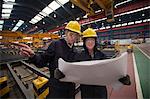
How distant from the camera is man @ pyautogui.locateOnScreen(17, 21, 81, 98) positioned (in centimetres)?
190

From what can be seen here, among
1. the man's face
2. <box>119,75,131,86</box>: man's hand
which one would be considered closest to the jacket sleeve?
the man's face

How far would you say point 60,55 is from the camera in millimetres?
1889

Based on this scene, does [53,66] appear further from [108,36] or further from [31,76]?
[108,36]

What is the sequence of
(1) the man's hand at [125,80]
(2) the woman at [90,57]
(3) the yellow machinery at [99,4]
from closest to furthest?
(1) the man's hand at [125,80], (2) the woman at [90,57], (3) the yellow machinery at [99,4]

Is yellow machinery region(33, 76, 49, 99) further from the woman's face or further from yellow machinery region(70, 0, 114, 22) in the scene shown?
yellow machinery region(70, 0, 114, 22)

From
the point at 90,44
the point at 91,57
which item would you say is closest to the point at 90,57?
the point at 91,57

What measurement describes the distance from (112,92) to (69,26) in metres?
2.84

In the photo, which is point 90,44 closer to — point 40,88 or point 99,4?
point 40,88

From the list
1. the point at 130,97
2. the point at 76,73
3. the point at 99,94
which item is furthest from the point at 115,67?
the point at 130,97

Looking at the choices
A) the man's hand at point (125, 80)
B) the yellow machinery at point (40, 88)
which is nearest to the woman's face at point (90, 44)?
the man's hand at point (125, 80)

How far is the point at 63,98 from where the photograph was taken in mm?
1981

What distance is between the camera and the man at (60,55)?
1896 millimetres

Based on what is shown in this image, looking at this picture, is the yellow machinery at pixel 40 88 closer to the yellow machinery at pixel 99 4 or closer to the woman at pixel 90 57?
the woman at pixel 90 57

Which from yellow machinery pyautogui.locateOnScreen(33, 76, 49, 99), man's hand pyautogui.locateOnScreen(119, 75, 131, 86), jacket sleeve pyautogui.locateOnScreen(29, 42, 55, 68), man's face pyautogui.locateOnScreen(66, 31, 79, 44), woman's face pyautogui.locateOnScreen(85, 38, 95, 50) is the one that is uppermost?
man's face pyautogui.locateOnScreen(66, 31, 79, 44)
